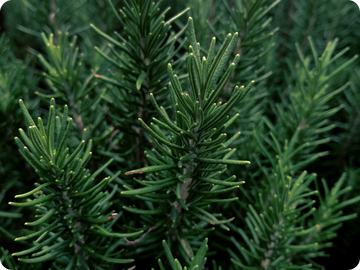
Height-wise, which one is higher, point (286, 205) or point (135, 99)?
point (135, 99)

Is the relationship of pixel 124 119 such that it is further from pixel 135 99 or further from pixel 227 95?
pixel 227 95

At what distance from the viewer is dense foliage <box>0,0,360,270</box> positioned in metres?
0.39

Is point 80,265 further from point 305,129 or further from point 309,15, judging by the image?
point 309,15

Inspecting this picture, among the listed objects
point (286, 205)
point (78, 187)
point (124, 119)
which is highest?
point (124, 119)

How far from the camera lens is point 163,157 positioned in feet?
1.44

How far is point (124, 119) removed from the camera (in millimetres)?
615

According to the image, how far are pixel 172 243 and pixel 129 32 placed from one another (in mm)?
418

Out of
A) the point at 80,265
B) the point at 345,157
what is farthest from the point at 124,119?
the point at 345,157

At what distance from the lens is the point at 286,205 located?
0.51 m

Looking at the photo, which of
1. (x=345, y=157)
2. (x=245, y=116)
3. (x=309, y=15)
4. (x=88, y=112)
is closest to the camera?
(x=88, y=112)

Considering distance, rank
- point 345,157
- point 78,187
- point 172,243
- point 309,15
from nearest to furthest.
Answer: point 78,187 < point 172,243 < point 345,157 < point 309,15

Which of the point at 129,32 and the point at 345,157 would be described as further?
the point at 345,157

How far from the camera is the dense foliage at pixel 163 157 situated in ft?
1.28

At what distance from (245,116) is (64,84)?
486 mm
